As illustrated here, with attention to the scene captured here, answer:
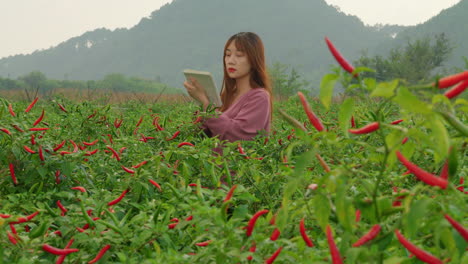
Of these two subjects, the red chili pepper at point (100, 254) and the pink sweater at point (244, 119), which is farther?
the pink sweater at point (244, 119)

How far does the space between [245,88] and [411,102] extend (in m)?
3.32

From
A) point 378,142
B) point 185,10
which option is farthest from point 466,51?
point 185,10

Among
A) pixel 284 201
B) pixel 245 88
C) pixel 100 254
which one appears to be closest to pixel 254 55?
pixel 245 88

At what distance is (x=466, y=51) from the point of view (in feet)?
287

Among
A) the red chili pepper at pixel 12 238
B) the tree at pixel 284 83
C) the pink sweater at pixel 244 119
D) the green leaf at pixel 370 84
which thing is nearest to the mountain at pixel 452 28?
the tree at pixel 284 83

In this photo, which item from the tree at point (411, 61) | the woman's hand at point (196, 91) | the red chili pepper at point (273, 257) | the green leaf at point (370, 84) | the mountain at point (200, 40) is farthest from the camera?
the mountain at point (200, 40)

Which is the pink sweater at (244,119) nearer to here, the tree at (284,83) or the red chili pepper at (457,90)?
the red chili pepper at (457,90)

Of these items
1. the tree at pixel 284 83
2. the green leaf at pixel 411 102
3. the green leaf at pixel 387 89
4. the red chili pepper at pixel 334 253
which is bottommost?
the tree at pixel 284 83

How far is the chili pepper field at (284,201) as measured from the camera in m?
0.88

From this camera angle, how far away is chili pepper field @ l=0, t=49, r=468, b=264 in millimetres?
883

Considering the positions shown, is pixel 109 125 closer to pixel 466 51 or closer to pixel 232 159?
pixel 232 159

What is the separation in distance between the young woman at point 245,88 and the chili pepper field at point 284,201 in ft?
2.16

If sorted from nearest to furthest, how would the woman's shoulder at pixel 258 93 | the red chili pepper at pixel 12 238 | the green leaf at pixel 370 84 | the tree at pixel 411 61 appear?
1. the green leaf at pixel 370 84
2. the red chili pepper at pixel 12 238
3. the woman's shoulder at pixel 258 93
4. the tree at pixel 411 61

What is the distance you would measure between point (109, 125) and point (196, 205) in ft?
9.59
